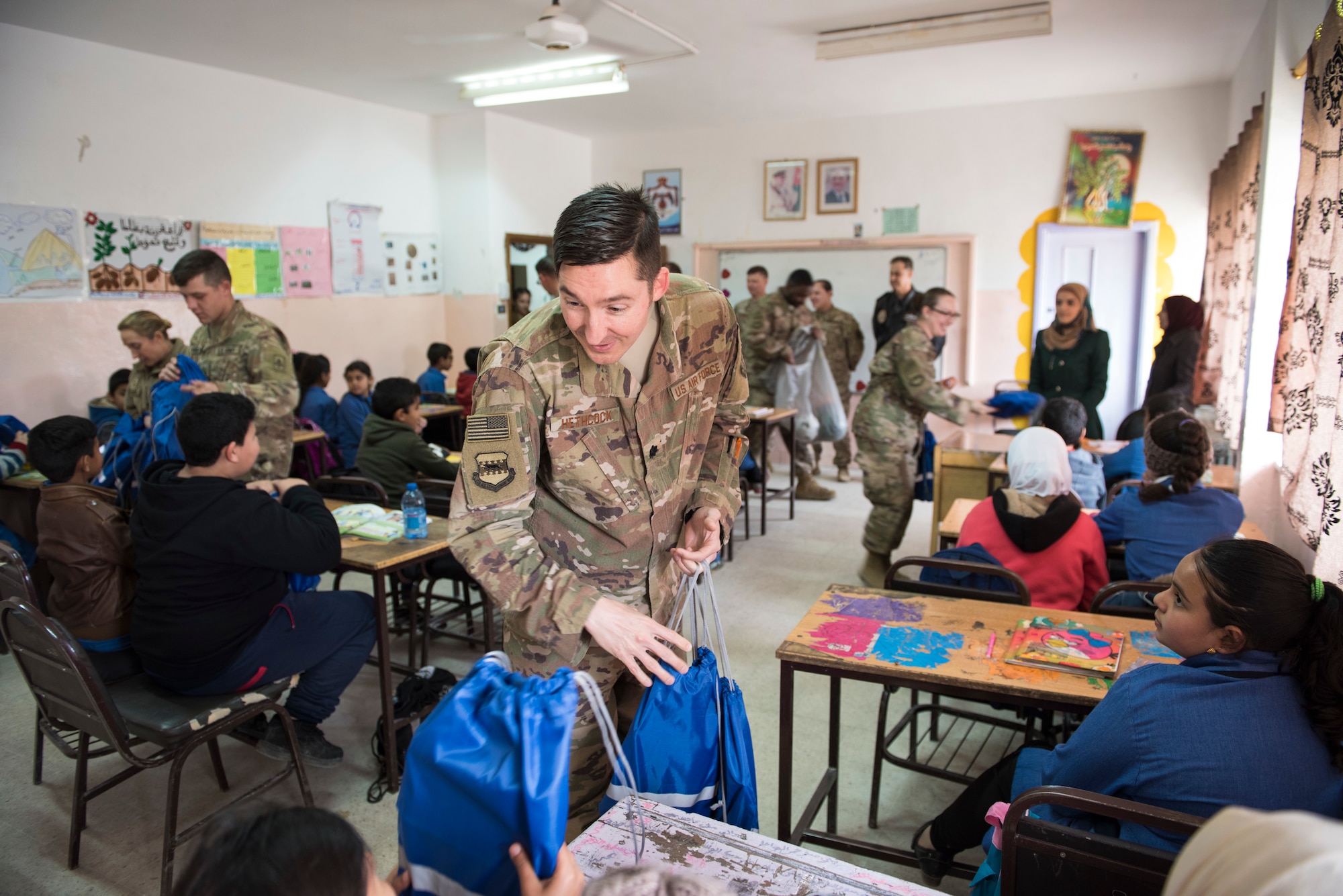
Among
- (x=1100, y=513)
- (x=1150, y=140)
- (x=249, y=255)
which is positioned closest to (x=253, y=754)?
(x=1100, y=513)

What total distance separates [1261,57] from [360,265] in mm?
6493

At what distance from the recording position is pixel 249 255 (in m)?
6.02

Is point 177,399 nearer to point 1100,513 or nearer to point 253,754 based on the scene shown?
point 253,754

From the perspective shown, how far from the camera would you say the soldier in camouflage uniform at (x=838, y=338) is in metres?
7.14

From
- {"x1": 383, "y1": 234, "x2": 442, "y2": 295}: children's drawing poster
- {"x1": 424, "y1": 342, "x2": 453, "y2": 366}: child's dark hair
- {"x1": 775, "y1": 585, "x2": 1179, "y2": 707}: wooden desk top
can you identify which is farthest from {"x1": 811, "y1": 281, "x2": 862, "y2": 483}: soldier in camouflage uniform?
{"x1": 775, "y1": 585, "x2": 1179, "y2": 707}: wooden desk top

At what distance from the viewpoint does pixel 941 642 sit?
193 centimetres

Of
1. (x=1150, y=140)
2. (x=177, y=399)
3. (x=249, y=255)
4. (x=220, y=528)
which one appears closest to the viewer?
(x=220, y=528)

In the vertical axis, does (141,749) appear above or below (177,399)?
below

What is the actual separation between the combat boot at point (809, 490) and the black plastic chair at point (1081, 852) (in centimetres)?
545

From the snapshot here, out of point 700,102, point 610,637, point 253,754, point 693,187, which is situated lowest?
point 253,754

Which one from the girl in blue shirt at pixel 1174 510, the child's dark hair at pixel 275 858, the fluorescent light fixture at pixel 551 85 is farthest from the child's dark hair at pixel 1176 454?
the fluorescent light fixture at pixel 551 85

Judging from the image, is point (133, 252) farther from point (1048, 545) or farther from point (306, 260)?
point (1048, 545)

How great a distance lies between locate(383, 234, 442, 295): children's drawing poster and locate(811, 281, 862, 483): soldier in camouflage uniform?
11.9 ft

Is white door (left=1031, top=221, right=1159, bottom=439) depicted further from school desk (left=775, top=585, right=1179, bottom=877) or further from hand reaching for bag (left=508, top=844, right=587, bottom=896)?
hand reaching for bag (left=508, top=844, right=587, bottom=896)
